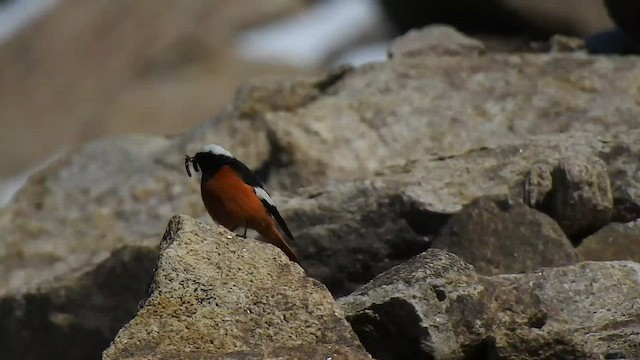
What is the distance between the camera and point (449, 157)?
1225 centimetres

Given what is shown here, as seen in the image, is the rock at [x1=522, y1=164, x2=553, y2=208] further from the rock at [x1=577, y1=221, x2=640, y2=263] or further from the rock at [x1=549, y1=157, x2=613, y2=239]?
the rock at [x1=577, y1=221, x2=640, y2=263]

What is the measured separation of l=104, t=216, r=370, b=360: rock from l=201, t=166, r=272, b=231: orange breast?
1.98 meters

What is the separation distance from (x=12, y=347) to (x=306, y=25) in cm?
2244

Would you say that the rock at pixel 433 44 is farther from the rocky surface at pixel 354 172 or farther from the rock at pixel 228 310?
the rock at pixel 228 310

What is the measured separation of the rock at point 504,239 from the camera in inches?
406

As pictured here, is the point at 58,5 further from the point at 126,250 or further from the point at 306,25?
the point at 126,250

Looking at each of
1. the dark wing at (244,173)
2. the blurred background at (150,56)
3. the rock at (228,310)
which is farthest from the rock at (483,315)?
the blurred background at (150,56)

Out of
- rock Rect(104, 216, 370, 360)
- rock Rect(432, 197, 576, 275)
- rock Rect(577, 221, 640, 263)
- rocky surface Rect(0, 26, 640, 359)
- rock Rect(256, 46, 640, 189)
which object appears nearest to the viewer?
rock Rect(104, 216, 370, 360)

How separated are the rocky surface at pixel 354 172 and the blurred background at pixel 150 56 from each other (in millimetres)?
11113

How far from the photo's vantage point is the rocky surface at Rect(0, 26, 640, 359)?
11438mm

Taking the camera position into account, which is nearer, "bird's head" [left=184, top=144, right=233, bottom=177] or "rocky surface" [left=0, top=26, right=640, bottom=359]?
"bird's head" [left=184, top=144, right=233, bottom=177]

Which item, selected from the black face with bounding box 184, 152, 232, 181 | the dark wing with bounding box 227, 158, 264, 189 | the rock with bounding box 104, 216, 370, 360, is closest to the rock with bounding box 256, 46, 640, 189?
the dark wing with bounding box 227, 158, 264, 189

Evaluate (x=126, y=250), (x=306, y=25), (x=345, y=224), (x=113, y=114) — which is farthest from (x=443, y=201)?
(x=306, y=25)

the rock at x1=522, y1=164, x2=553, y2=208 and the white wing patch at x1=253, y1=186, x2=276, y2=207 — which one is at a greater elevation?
the white wing patch at x1=253, y1=186, x2=276, y2=207
